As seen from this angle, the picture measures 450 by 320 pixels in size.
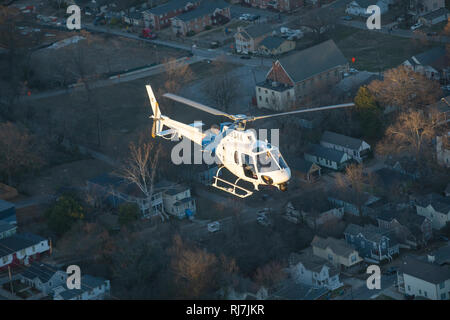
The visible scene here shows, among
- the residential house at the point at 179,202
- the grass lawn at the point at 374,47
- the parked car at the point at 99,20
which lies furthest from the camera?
the parked car at the point at 99,20

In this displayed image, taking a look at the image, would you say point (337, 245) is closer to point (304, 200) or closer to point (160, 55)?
point (304, 200)

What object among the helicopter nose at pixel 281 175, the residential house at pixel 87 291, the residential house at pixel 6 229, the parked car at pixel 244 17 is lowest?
the residential house at pixel 87 291

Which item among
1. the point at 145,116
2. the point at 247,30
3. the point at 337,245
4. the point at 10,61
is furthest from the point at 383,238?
the point at 10,61

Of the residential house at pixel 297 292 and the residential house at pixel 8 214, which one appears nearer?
the residential house at pixel 297 292

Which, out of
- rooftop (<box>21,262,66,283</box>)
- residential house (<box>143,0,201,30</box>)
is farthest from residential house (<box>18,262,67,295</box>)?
residential house (<box>143,0,201,30</box>)

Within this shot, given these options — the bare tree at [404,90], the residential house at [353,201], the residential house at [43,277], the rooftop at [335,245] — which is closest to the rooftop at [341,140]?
the bare tree at [404,90]

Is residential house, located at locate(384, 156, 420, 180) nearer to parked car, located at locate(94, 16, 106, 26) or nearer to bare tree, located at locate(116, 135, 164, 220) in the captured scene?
bare tree, located at locate(116, 135, 164, 220)

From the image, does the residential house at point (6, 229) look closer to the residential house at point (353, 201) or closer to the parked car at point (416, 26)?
the residential house at point (353, 201)
